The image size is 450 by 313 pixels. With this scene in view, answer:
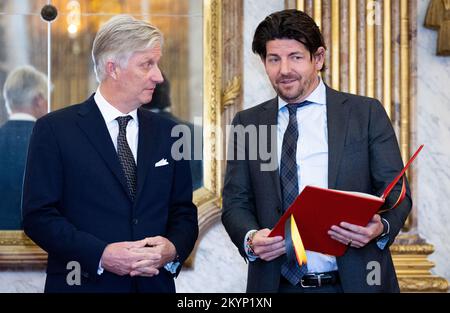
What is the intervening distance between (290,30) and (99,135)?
81 cm

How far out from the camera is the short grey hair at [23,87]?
4.95 metres

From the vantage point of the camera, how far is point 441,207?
508 centimetres

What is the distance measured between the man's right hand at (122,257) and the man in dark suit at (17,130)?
2.13 meters

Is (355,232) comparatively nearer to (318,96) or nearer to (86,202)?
(318,96)

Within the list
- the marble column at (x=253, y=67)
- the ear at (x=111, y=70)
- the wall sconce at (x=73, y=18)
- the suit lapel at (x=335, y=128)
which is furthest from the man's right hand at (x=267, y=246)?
the wall sconce at (x=73, y=18)

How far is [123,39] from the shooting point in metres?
3.17

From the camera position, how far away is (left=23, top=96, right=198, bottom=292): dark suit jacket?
9.81 ft

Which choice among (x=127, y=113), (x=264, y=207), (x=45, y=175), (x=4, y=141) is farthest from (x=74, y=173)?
(x=4, y=141)

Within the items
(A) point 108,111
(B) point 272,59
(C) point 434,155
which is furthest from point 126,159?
(C) point 434,155

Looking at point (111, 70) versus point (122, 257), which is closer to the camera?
point (122, 257)

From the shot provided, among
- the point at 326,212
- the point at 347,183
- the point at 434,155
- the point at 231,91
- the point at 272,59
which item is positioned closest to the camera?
the point at 326,212

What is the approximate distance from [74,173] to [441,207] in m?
2.75

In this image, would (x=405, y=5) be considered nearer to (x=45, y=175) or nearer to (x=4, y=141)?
(x=4, y=141)

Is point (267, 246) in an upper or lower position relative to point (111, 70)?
lower
